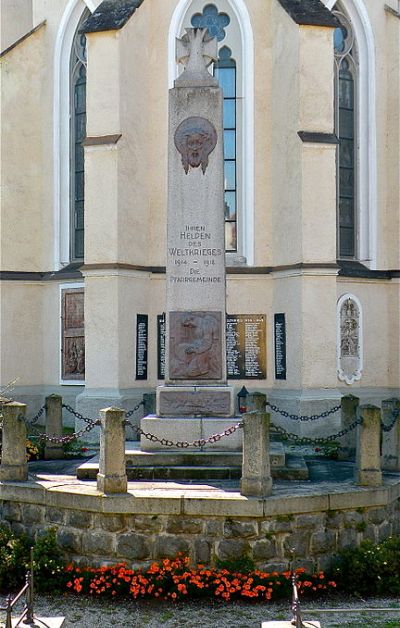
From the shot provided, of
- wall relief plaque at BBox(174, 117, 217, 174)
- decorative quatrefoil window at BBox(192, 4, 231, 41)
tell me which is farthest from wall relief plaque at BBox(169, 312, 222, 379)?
decorative quatrefoil window at BBox(192, 4, 231, 41)

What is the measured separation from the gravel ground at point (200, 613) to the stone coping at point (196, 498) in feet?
3.12

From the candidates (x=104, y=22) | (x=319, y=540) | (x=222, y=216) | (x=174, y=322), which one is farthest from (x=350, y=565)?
(x=104, y=22)

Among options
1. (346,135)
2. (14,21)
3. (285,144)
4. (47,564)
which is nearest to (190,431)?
(47,564)

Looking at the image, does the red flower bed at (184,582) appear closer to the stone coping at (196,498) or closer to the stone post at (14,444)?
the stone coping at (196,498)

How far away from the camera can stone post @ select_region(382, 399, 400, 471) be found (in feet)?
39.0

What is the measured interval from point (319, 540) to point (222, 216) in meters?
4.48

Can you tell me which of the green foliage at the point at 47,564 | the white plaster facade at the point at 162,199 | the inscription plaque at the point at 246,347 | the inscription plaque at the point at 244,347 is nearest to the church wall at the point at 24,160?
the white plaster facade at the point at 162,199

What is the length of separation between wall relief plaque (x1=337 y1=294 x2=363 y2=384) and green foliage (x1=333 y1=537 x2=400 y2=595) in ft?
29.8

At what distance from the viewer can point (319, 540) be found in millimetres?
9828

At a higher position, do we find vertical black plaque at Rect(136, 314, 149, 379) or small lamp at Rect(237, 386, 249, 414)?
vertical black plaque at Rect(136, 314, 149, 379)

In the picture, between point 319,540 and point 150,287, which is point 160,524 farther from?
point 150,287

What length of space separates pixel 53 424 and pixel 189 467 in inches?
133

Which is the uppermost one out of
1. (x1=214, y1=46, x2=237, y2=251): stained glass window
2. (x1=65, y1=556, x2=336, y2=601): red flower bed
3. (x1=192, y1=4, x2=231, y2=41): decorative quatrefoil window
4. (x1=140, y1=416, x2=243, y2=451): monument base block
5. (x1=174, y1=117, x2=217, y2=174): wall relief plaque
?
(x1=192, y1=4, x2=231, y2=41): decorative quatrefoil window

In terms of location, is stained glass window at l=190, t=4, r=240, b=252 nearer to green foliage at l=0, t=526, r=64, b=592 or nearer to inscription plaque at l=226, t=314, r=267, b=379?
inscription plaque at l=226, t=314, r=267, b=379
